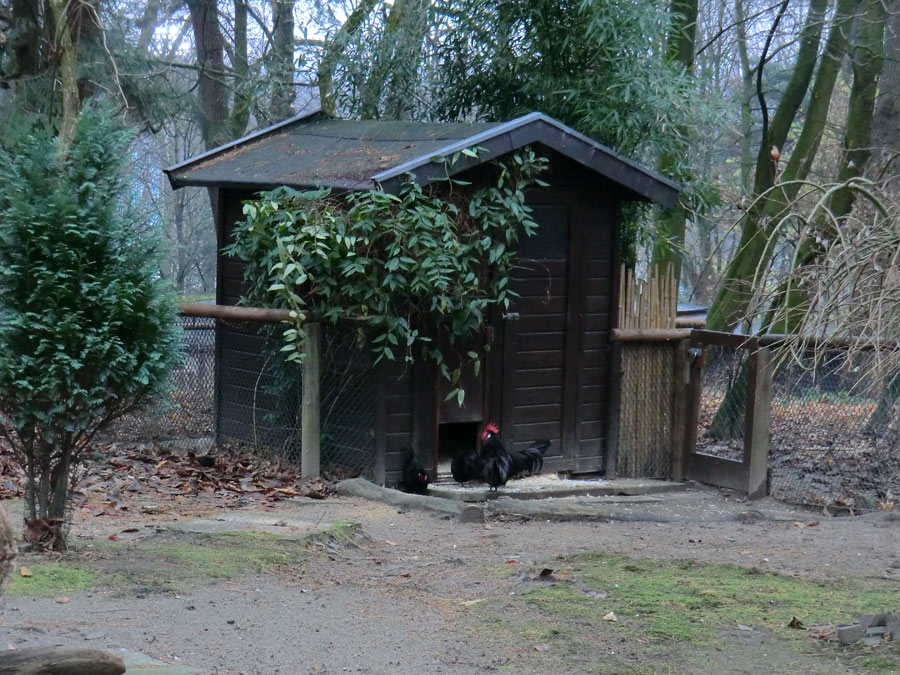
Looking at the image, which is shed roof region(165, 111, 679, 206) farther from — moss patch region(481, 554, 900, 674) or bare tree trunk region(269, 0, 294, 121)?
moss patch region(481, 554, 900, 674)

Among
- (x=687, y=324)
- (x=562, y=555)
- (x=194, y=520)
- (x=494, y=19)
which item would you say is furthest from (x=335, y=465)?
(x=494, y=19)

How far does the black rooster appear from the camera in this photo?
987cm

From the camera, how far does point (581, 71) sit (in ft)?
39.3

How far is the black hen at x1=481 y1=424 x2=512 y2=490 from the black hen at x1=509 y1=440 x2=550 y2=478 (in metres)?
0.10

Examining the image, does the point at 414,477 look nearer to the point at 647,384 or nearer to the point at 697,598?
the point at 647,384

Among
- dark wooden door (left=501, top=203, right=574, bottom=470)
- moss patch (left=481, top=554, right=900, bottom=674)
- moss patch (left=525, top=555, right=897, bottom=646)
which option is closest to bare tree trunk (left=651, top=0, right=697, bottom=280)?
dark wooden door (left=501, top=203, right=574, bottom=470)

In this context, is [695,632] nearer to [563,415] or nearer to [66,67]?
[563,415]

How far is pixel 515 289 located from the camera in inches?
405

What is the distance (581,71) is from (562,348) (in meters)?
3.30

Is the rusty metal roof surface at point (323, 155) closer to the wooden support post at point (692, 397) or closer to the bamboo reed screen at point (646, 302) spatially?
the bamboo reed screen at point (646, 302)

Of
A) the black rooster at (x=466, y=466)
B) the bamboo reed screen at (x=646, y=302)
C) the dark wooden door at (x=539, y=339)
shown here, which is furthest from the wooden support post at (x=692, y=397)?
the black rooster at (x=466, y=466)

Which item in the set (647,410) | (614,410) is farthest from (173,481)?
(647,410)

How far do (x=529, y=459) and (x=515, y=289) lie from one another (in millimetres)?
1571

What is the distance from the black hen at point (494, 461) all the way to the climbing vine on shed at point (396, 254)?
1.46ft
